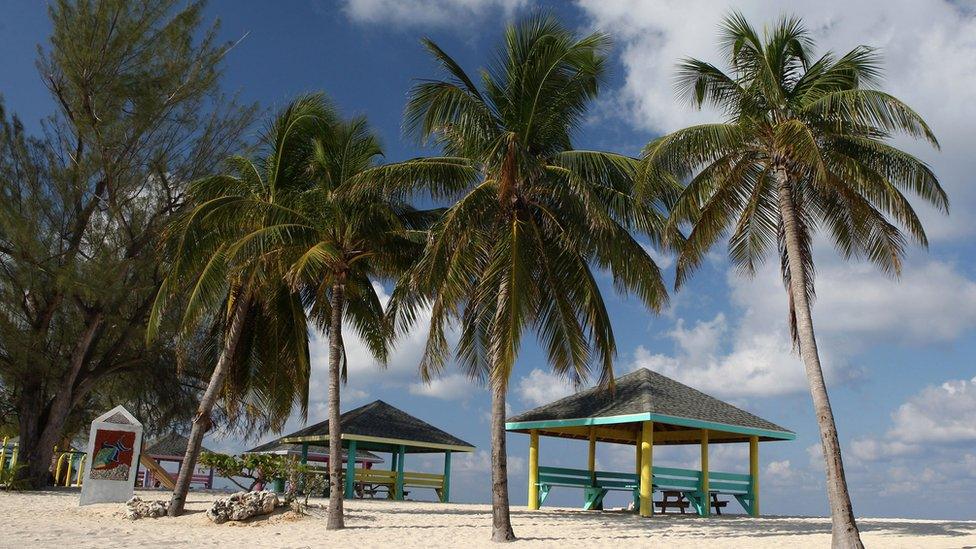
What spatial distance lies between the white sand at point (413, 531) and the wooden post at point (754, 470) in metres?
1.77

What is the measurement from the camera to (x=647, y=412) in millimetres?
16547

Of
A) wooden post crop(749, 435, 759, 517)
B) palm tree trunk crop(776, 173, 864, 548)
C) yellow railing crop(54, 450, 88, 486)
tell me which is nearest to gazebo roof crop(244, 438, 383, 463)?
yellow railing crop(54, 450, 88, 486)

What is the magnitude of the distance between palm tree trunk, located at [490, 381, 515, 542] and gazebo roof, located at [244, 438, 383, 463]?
13176 mm

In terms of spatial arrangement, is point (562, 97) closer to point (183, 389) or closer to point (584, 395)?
point (584, 395)

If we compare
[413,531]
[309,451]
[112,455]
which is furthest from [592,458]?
[309,451]

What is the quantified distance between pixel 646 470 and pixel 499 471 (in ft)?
17.9

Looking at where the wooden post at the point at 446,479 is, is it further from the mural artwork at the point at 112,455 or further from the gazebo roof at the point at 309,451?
the mural artwork at the point at 112,455

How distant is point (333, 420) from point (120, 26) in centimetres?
1317

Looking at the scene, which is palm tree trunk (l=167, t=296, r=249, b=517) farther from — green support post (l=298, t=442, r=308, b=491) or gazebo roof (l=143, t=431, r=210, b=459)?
gazebo roof (l=143, t=431, r=210, b=459)

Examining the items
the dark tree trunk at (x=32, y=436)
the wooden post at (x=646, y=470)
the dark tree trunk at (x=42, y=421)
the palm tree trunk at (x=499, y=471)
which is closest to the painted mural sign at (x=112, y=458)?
the dark tree trunk at (x=42, y=421)

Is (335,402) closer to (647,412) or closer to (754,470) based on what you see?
(647,412)

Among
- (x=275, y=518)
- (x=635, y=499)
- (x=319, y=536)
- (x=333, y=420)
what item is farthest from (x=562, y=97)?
(x=635, y=499)

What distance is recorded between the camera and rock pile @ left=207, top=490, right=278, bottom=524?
1443 centimetres

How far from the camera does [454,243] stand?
13.6 metres
